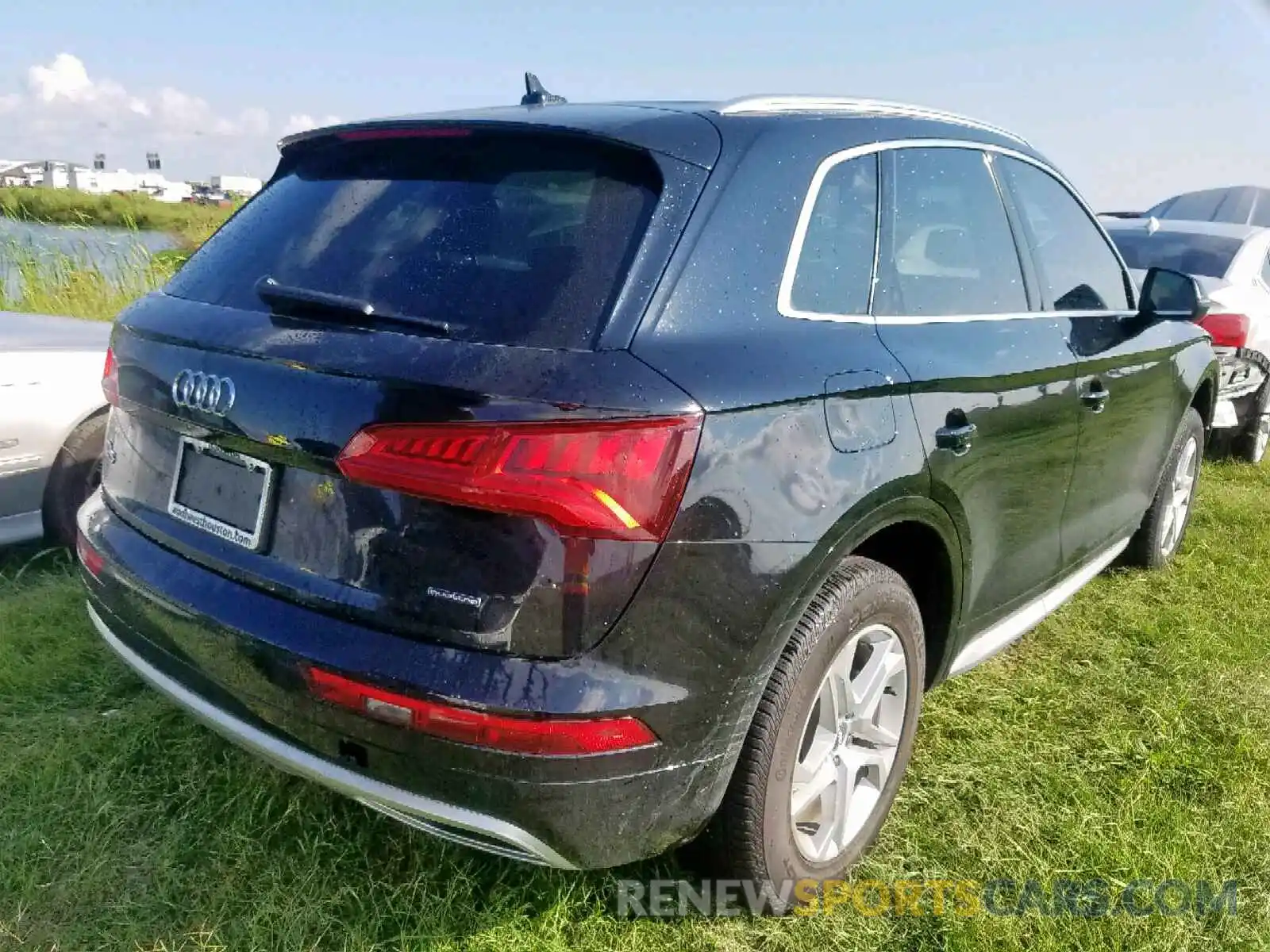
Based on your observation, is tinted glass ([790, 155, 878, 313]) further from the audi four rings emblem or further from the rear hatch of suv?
the audi four rings emblem

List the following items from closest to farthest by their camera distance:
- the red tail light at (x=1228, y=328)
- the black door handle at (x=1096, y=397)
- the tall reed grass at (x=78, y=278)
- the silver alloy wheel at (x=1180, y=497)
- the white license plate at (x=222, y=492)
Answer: the white license plate at (x=222, y=492), the black door handle at (x=1096, y=397), the silver alloy wheel at (x=1180, y=497), the red tail light at (x=1228, y=328), the tall reed grass at (x=78, y=278)

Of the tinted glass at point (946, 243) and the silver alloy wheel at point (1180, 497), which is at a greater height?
the tinted glass at point (946, 243)

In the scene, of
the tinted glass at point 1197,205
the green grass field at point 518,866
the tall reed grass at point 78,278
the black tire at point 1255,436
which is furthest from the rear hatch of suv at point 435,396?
the tinted glass at point 1197,205

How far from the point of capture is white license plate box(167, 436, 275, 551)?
1861mm

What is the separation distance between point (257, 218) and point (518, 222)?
2.49 feet

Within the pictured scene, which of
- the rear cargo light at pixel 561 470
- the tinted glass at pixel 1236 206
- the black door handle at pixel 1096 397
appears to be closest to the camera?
the rear cargo light at pixel 561 470

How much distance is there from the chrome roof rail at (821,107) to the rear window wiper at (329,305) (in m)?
0.78

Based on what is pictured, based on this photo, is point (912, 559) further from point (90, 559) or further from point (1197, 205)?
point (1197, 205)

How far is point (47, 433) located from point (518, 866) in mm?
2542

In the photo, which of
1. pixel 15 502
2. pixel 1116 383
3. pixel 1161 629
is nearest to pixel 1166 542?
pixel 1161 629

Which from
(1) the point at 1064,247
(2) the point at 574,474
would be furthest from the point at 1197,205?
(2) the point at 574,474

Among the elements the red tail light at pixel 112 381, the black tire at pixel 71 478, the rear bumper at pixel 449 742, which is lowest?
the black tire at pixel 71 478

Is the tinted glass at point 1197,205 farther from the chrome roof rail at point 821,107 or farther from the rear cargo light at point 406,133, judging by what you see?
the rear cargo light at point 406,133

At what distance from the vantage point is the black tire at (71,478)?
3.72 meters
